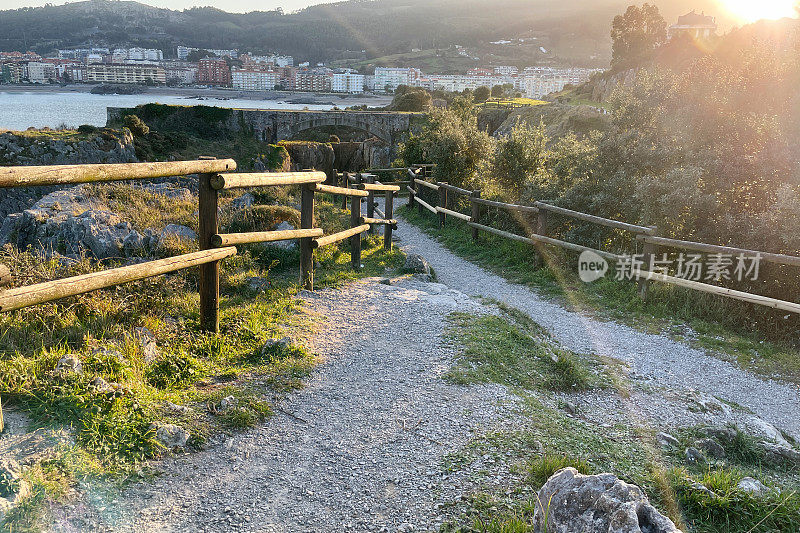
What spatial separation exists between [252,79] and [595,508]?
175 m

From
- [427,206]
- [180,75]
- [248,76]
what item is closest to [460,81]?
[248,76]

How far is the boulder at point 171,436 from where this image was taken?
136 inches

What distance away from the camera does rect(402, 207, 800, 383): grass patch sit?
719 centimetres

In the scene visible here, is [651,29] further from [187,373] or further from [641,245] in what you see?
[187,373]

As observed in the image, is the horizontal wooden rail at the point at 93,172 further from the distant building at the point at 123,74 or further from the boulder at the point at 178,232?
the distant building at the point at 123,74

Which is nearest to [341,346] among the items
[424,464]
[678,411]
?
[424,464]

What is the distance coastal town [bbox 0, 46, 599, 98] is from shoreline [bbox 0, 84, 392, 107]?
7.15 metres

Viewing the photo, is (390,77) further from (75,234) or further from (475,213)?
(75,234)

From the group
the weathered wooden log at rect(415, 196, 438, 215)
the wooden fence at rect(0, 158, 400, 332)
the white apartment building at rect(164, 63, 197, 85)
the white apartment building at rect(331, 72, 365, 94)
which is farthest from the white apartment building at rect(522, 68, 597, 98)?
the wooden fence at rect(0, 158, 400, 332)

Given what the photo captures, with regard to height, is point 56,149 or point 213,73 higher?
point 213,73

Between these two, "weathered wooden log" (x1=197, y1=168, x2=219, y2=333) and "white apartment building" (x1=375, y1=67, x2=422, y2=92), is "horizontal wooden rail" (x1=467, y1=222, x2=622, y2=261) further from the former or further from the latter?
"white apartment building" (x1=375, y1=67, x2=422, y2=92)

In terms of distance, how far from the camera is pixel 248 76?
530ft

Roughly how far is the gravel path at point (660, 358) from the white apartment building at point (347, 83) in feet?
529

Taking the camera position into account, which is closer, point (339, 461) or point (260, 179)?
point (339, 461)
